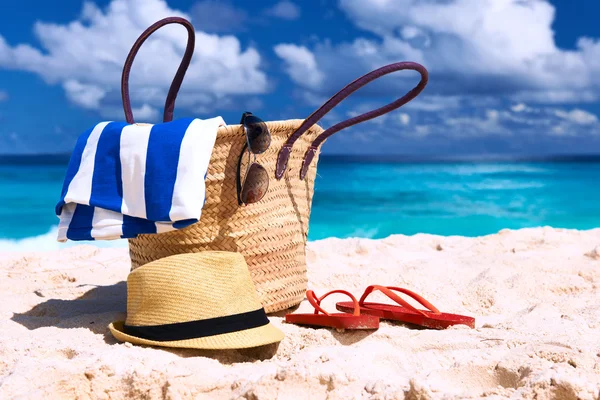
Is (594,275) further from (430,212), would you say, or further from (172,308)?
(430,212)

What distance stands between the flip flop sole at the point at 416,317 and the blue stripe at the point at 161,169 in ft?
2.86

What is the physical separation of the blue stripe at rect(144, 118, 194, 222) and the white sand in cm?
47

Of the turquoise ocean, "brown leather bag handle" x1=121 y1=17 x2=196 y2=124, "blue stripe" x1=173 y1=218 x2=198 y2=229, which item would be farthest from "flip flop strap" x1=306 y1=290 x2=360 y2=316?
the turquoise ocean

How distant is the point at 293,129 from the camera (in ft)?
7.95

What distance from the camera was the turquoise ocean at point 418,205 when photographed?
950 cm

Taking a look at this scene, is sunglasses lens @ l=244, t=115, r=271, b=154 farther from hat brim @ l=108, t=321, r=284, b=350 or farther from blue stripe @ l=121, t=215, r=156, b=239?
hat brim @ l=108, t=321, r=284, b=350

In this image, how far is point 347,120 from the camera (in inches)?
99.8

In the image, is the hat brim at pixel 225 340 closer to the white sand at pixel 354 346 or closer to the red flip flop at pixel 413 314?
the white sand at pixel 354 346

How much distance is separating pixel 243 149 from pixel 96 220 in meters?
0.59

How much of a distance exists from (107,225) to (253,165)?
1.86 feet

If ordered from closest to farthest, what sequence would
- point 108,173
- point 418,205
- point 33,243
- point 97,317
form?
point 108,173, point 97,317, point 33,243, point 418,205

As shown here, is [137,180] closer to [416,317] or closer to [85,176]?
[85,176]

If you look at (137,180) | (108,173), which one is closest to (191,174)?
(137,180)

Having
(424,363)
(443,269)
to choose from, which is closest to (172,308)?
(424,363)
